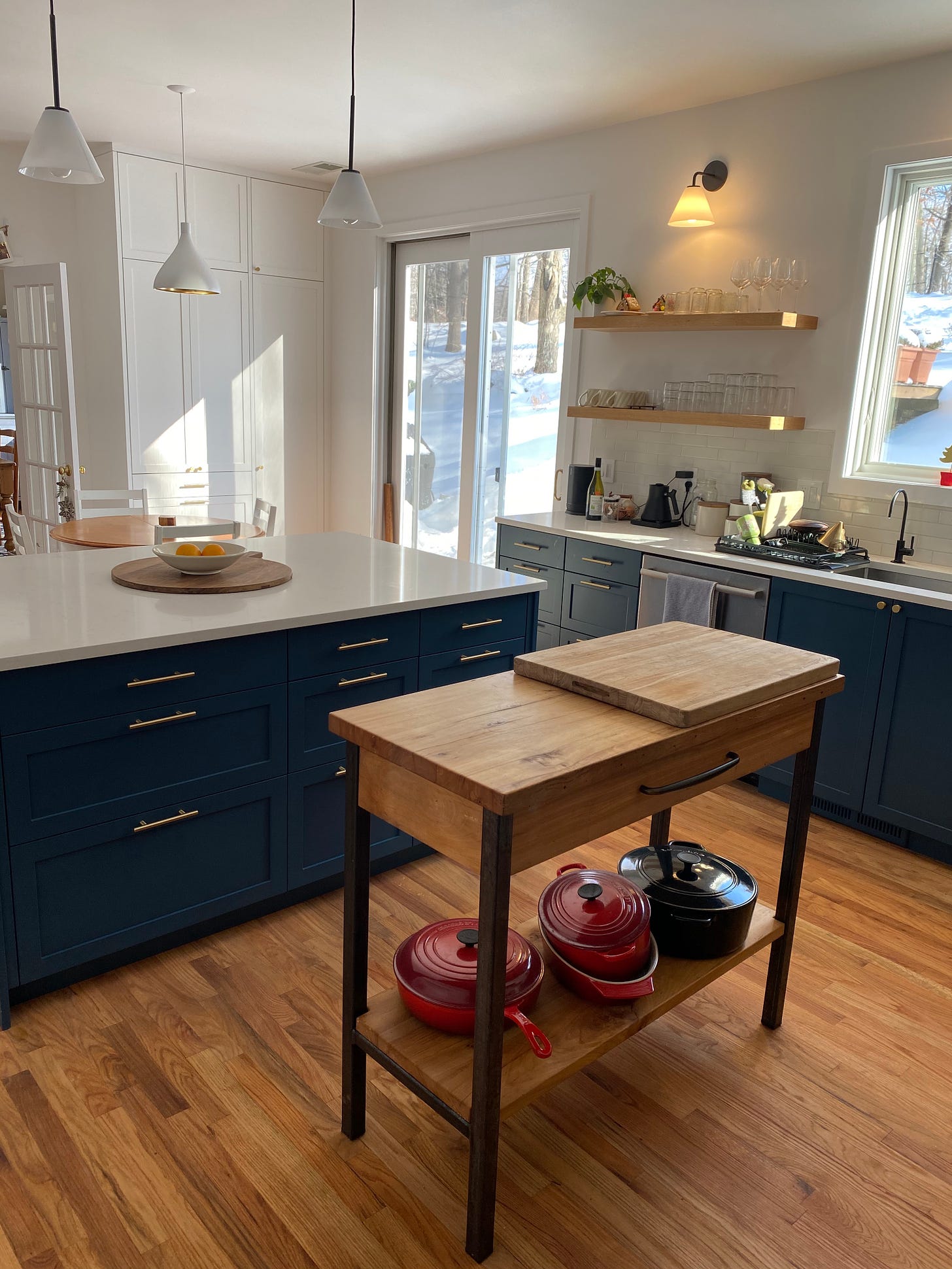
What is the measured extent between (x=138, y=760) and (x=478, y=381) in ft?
12.2

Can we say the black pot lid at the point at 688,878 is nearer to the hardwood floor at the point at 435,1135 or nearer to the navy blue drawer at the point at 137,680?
the hardwood floor at the point at 435,1135

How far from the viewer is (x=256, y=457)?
624 centimetres

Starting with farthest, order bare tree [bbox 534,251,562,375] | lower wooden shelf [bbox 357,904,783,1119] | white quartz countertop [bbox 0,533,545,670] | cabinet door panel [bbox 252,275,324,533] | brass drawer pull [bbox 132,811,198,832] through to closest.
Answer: cabinet door panel [bbox 252,275,324,533] < bare tree [bbox 534,251,562,375] < brass drawer pull [bbox 132,811,198,832] < white quartz countertop [bbox 0,533,545,670] < lower wooden shelf [bbox 357,904,783,1119]

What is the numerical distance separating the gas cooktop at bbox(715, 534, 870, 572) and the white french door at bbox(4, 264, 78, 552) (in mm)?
3301

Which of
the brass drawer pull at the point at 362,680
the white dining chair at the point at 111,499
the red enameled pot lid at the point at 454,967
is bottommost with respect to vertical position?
the red enameled pot lid at the point at 454,967

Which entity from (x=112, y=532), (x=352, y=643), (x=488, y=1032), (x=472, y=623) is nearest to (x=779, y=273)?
(x=472, y=623)

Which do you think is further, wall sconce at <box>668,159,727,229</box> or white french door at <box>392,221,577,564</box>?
white french door at <box>392,221,577,564</box>

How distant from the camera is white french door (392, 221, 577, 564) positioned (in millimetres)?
5008

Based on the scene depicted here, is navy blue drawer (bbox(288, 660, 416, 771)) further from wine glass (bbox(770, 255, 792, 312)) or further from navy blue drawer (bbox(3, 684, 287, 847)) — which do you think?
wine glass (bbox(770, 255, 792, 312))

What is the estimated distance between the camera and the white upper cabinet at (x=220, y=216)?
18.4 feet

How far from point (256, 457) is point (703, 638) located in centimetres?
470

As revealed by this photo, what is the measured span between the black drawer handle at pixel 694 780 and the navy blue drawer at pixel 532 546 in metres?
2.44

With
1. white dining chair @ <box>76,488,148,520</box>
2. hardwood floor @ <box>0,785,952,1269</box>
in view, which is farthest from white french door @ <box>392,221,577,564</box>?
hardwood floor @ <box>0,785,952,1269</box>

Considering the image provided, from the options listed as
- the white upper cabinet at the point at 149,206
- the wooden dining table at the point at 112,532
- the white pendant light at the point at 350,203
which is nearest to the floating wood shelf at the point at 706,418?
the white pendant light at the point at 350,203
